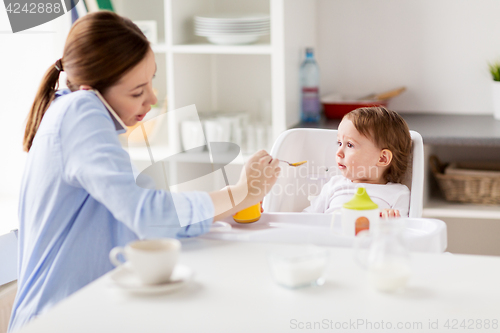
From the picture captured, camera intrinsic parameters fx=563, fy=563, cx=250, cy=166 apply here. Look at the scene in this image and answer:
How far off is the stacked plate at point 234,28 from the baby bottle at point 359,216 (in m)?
1.26

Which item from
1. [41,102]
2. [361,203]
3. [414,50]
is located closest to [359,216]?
[361,203]

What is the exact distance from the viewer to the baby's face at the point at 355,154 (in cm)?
165

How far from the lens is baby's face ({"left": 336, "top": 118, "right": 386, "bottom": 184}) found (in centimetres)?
165

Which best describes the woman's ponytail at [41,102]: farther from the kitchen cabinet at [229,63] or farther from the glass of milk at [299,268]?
the kitchen cabinet at [229,63]

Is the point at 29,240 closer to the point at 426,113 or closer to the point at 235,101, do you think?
the point at 235,101

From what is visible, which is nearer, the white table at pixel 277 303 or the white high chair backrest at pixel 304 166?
the white table at pixel 277 303

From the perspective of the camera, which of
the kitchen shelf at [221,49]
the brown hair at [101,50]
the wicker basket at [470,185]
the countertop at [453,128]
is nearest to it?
the brown hair at [101,50]

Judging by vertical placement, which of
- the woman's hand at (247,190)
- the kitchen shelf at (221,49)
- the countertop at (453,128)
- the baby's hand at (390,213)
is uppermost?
the kitchen shelf at (221,49)

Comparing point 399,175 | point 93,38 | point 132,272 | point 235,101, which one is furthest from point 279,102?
point 132,272

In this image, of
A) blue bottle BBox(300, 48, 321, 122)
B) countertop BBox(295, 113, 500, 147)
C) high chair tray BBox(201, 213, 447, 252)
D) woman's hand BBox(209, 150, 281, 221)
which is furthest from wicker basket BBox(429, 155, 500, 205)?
woman's hand BBox(209, 150, 281, 221)

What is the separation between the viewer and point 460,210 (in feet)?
6.75

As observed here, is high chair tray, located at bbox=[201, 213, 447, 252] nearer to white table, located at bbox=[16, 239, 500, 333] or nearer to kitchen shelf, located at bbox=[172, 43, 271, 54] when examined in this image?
white table, located at bbox=[16, 239, 500, 333]

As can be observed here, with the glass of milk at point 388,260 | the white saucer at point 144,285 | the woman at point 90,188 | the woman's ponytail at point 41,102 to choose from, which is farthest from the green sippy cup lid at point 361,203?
the woman's ponytail at point 41,102

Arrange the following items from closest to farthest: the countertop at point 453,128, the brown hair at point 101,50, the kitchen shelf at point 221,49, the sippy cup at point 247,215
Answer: the brown hair at point 101,50
the sippy cup at point 247,215
the countertop at point 453,128
the kitchen shelf at point 221,49
